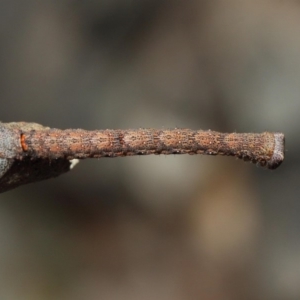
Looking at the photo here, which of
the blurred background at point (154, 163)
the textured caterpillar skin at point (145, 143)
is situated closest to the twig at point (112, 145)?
the textured caterpillar skin at point (145, 143)

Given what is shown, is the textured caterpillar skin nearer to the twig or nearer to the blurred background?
the twig

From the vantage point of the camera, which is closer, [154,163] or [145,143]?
[145,143]

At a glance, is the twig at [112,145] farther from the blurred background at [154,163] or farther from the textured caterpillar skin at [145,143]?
the blurred background at [154,163]

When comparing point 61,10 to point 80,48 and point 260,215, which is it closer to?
point 80,48

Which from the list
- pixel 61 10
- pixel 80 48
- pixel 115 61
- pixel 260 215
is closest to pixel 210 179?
pixel 260 215

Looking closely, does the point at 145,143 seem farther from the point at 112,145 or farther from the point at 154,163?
the point at 154,163

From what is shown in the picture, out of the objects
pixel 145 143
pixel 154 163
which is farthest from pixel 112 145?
pixel 154 163
